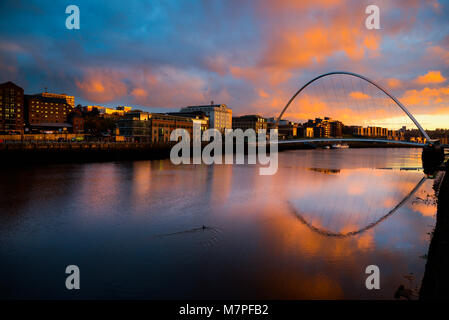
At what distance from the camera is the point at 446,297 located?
466 cm

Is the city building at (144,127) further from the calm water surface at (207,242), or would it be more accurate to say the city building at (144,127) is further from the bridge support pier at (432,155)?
the bridge support pier at (432,155)

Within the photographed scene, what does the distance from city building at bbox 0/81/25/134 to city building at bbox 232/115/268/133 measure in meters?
75.7

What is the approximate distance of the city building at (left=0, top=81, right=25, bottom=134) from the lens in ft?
263

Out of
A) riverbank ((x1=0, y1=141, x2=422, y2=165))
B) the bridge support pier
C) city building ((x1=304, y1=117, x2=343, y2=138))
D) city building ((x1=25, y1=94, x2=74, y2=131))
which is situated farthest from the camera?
city building ((x1=304, y1=117, x2=343, y2=138))

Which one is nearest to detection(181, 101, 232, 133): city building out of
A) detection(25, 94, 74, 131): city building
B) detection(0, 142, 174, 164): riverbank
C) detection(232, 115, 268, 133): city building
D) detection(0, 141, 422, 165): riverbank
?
detection(232, 115, 268, 133): city building

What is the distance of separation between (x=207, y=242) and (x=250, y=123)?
4400 inches

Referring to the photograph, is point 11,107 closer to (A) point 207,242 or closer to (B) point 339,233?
(A) point 207,242

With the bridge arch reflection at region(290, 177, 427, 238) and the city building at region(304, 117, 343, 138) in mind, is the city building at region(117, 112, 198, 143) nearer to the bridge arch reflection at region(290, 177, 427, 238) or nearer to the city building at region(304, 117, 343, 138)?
the bridge arch reflection at region(290, 177, 427, 238)

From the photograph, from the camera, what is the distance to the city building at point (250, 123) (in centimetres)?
11931

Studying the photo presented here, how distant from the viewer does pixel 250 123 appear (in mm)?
119938

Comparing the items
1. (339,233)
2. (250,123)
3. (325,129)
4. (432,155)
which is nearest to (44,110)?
(250,123)
